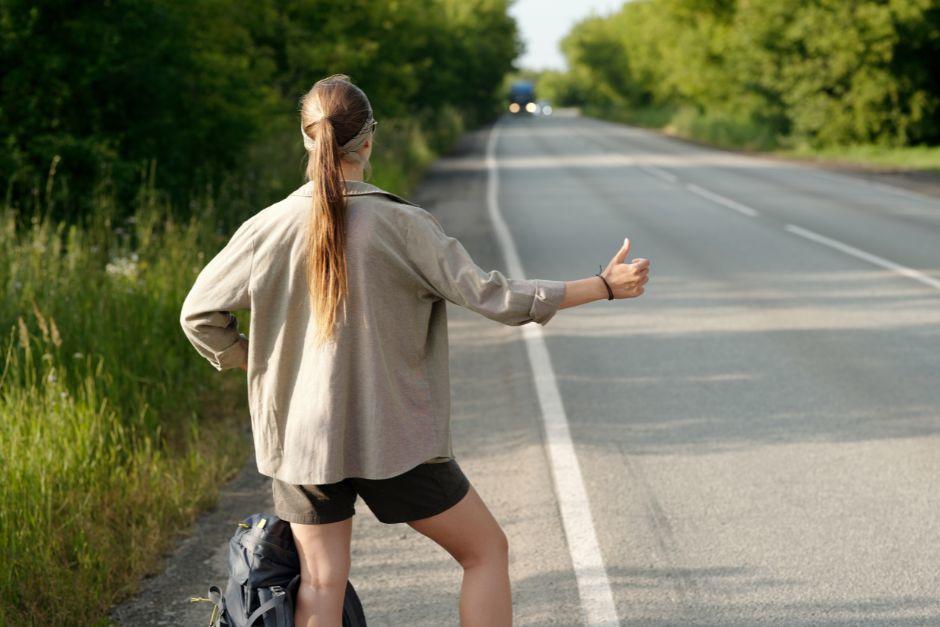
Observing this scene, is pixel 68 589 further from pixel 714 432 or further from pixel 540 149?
pixel 540 149

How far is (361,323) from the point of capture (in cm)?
280

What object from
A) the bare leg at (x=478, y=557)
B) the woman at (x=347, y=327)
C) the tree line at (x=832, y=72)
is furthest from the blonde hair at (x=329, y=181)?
the tree line at (x=832, y=72)

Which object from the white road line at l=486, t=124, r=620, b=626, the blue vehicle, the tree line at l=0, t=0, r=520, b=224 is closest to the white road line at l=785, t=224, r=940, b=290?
the white road line at l=486, t=124, r=620, b=626

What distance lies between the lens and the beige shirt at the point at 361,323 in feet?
9.14

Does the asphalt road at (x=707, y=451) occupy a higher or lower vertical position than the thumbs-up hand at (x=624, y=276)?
lower

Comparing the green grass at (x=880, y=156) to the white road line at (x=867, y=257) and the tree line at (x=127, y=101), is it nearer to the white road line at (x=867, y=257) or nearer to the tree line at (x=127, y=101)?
the white road line at (x=867, y=257)

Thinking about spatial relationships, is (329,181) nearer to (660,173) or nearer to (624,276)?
(624,276)

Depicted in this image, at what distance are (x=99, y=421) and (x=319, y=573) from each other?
2780 mm

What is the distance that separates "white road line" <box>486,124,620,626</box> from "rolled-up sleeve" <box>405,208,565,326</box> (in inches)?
65.2

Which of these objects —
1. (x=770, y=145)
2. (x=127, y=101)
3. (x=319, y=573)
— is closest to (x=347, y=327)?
(x=319, y=573)

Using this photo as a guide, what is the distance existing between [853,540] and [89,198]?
7753mm

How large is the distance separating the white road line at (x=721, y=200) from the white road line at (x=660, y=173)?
Result: 1557 mm

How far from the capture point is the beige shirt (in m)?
2.79

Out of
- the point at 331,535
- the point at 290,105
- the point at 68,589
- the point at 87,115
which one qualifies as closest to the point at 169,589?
the point at 68,589
